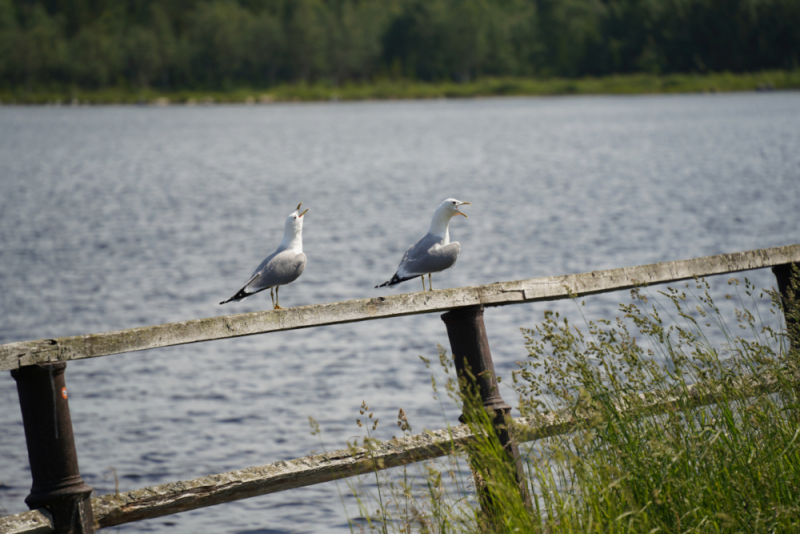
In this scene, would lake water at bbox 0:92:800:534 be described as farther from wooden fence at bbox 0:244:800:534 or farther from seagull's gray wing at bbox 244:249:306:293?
seagull's gray wing at bbox 244:249:306:293

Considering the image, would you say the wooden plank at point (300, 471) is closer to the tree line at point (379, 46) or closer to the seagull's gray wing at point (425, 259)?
the seagull's gray wing at point (425, 259)

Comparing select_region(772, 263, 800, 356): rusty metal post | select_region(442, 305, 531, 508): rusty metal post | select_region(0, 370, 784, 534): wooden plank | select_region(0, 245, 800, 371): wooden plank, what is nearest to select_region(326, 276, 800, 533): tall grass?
select_region(0, 370, 784, 534): wooden plank

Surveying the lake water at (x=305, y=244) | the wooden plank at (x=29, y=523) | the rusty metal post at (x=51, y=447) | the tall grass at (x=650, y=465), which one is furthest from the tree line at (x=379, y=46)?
the wooden plank at (x=29, y=523)

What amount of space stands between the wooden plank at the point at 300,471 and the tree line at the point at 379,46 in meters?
115

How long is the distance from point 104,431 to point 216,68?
127897mm

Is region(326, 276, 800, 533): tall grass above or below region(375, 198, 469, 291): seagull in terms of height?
below

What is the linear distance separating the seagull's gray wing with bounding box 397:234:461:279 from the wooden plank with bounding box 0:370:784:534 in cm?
118

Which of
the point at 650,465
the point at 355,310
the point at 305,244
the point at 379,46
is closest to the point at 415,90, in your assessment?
the point at 379,46

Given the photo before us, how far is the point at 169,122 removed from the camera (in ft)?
248

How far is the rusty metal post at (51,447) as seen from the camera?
2756 mm

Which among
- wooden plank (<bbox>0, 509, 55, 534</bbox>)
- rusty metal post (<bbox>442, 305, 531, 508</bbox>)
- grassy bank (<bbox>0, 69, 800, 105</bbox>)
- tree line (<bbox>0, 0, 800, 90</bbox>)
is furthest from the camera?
tree line (<bbox>0, 0, 800, 90</bbox>)

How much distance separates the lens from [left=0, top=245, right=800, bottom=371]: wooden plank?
109 inches

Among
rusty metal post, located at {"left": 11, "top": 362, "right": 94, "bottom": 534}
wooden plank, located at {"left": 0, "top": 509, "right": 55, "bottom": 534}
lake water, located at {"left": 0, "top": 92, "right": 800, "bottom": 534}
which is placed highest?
lake water, located at {"left": 0, "top": 92, "right": 800, "bottom": 534}

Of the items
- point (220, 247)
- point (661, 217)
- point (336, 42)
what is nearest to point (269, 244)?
point (220, 247)
